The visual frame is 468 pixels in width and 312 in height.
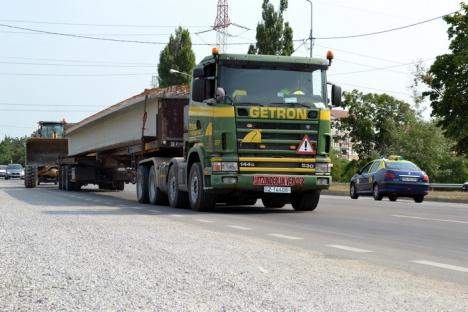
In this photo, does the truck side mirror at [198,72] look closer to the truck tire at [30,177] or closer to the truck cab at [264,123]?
the truck cab at [264,123]

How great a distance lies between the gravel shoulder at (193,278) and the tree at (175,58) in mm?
61074

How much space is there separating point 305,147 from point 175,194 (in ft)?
13.4

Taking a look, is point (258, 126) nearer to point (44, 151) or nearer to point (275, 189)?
point (275, 189)

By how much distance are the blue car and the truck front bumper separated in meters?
10.4

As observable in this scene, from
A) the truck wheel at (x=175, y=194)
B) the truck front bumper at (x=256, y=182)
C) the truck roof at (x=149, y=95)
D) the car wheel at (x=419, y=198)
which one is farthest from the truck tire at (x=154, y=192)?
the car wheel at (x=419, y=198)

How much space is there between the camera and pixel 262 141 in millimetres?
15281

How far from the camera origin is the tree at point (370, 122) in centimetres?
7012

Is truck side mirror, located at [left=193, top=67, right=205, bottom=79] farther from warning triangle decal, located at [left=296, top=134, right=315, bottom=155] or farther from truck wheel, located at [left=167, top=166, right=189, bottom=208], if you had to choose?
truck wheel, located at [left=167, top=166, right=189, bottom=208]

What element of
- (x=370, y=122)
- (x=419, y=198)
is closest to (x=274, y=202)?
(x=419, y=198)

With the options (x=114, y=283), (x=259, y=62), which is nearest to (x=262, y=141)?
(x=259, y=62)

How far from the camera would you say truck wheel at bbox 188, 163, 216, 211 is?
648 inches

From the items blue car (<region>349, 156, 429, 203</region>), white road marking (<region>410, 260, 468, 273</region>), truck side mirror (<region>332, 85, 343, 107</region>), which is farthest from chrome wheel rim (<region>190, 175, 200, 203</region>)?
blue car (<region>349, 156, 429, 203</region>)

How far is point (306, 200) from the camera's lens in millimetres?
17578

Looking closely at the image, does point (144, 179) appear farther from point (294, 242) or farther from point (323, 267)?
point (323, 267)
